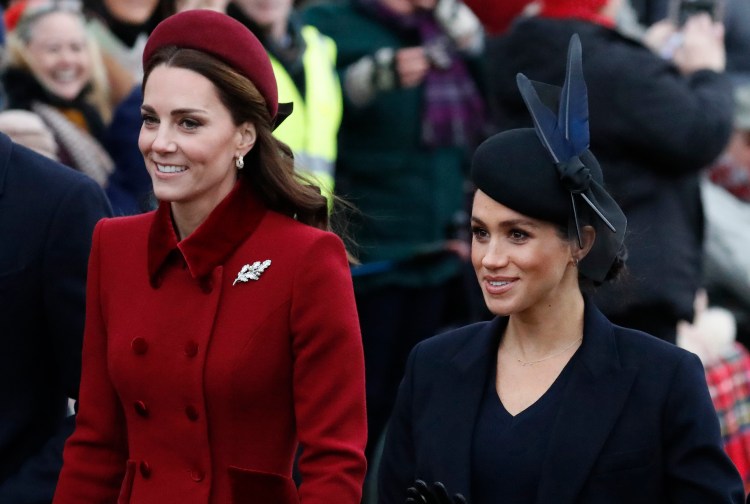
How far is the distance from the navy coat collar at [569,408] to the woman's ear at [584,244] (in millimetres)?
130

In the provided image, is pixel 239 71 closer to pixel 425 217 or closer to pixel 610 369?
pixel 610 369

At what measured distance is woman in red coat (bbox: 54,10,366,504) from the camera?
378 centimetres

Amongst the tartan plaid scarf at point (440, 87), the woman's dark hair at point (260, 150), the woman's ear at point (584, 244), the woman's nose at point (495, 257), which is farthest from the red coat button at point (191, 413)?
the tartan plaid scarf at point (440, 87)

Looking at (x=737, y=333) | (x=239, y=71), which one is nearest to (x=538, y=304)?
(x=239, y=71)

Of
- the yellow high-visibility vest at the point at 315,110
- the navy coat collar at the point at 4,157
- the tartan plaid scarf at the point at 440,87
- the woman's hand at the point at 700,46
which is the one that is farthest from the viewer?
the tartan plaid scarf at the point at 440,87

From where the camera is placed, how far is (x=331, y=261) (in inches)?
152

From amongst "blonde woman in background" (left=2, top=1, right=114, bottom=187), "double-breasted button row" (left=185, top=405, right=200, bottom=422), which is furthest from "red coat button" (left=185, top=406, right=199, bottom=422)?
"blonde woman in background" (left=2, top=1, right=114, bottom=187)

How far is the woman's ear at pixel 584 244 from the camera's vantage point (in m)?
3.88

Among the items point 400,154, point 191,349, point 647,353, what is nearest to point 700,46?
point 400,154

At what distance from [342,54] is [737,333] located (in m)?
2.36

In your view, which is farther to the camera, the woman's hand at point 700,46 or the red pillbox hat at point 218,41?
the woman's hand at point 700,46

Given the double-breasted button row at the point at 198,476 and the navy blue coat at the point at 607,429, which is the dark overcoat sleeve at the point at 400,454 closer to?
the navy blue coat at the point at 607,429

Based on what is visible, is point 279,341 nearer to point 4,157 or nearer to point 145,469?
point 145,469

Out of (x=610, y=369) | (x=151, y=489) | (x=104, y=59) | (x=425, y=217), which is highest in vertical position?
(x=104, y=59)
